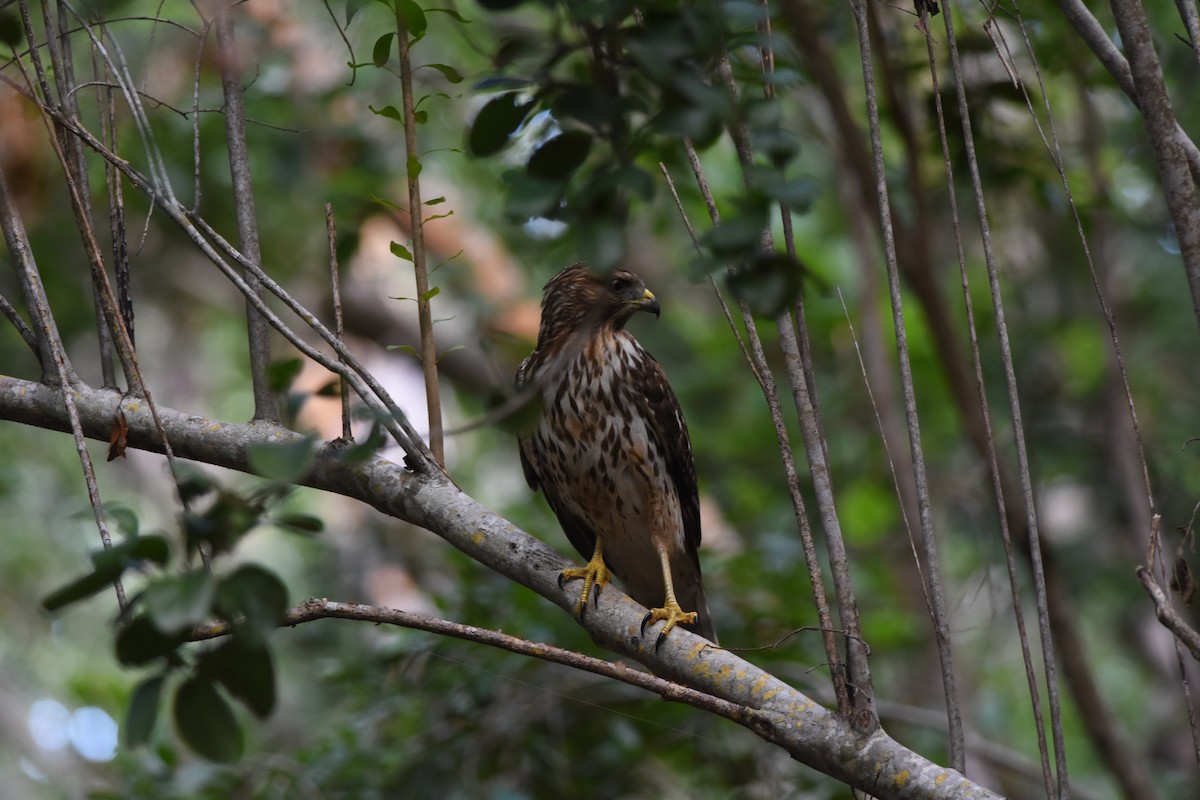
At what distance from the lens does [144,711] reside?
163cm

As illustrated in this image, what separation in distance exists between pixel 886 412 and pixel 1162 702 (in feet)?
15.0

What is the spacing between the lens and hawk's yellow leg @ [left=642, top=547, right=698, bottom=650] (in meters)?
2.76

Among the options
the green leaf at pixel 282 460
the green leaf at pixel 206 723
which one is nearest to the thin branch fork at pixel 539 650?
the green leaf at pixel 206 723

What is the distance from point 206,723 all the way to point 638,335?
717 cm

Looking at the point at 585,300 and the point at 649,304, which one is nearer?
the point at 649,304

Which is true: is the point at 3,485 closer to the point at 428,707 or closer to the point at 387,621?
the point at 428,707

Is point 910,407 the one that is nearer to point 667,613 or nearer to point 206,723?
point 667,613

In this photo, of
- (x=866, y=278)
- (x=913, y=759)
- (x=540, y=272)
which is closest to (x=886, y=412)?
(x=866, y=278)

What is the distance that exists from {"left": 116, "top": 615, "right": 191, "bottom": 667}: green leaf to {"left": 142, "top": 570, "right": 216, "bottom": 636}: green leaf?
7cm

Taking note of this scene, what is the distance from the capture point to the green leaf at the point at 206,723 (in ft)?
5.41

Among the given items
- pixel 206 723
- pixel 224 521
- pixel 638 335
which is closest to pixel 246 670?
pixel 206 723

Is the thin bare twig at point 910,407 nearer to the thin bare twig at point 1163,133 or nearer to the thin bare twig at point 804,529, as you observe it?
the thin bare twig at point 804,529

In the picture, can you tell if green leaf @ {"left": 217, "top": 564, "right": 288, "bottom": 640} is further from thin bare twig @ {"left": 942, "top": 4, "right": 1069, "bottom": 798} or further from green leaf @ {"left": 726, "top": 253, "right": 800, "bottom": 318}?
thin bare twig @ {"left": 942, "top": 4, "right": 1069, "bottom": 798}

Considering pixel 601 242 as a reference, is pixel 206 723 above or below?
below
